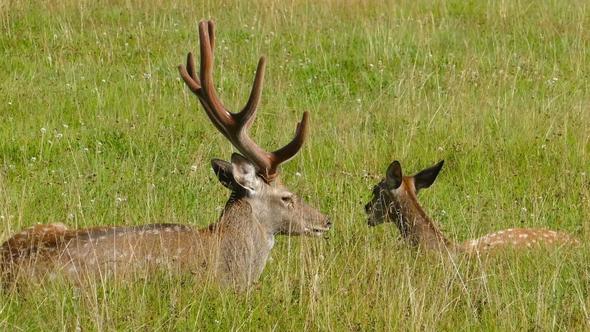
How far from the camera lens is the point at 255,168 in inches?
254

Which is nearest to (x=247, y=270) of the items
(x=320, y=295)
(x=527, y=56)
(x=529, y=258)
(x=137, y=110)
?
(x=320, y=295)

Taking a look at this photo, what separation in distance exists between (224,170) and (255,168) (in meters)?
0.17

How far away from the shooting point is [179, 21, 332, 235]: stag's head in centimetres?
635

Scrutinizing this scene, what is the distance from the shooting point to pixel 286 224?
6.54 metres

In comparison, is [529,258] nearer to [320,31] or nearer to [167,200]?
[167,200]

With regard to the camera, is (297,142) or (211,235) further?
(297,142)

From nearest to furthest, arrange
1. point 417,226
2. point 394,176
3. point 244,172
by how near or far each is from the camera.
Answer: point 244,172 → point 417,226 → point 394,176

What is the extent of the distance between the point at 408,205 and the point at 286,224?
1.08m

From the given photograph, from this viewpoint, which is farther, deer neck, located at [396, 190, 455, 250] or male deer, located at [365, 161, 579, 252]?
deer neck, located at [396, 190, 455, 250]

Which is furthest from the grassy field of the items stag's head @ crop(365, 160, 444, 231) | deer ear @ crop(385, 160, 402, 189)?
deer ear @ crop(385, 160, 402, 189)

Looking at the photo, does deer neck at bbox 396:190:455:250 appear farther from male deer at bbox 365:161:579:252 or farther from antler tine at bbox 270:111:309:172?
antler tine at bbox 270:111:309:172

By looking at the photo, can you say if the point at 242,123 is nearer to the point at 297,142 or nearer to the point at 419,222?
the point at 297,142

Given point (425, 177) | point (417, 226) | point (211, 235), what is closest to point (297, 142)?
point (211, 235)

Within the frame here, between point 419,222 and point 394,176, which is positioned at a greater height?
point 394,176
